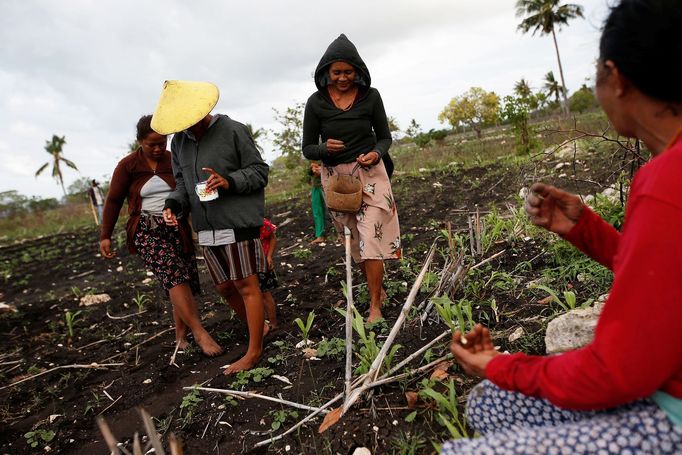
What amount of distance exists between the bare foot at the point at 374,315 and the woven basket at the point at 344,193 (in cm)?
65

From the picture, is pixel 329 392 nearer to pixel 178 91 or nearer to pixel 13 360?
pixel 178 91

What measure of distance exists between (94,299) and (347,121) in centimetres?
366

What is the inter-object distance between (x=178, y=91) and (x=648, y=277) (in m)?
2.37

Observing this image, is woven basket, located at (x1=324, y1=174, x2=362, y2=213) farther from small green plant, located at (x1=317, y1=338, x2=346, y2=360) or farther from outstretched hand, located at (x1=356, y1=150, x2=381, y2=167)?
small green plant, located at (x1=317, y1=338, x2=346, y2=360)

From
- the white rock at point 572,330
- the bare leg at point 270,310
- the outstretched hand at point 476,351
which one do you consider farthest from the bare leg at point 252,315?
the outstretched hand at point 476,351

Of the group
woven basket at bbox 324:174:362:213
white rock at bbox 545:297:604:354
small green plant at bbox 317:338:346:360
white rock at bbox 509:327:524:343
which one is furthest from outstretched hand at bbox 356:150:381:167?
white rock at bbox 545:297:604:354

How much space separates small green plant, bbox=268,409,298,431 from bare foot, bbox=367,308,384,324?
83 cm

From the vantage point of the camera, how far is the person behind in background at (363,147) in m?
2.81

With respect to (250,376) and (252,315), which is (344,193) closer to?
A: (252,315)

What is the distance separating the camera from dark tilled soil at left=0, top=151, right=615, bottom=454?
1963 mm

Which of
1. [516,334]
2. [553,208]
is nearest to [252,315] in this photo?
[516,334]

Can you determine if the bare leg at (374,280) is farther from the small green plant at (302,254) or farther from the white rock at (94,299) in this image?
the white rock at (94,299)

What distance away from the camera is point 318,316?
3.18 metres

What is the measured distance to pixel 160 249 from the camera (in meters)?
2.97
